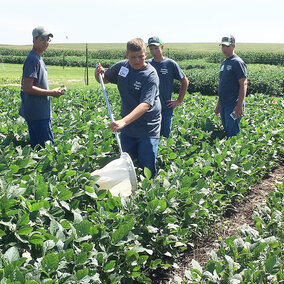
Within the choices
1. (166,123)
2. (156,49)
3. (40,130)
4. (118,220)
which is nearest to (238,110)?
(166,123)

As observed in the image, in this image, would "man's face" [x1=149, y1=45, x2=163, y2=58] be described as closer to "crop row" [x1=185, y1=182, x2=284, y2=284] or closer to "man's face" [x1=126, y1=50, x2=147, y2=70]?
"man's face" [x1=126, y1=50, x2=147, y2=70]

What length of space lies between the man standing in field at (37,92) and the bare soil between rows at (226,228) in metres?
2.48

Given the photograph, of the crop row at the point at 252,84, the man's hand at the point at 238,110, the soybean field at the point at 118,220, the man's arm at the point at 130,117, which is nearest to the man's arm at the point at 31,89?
the soybean field at the point at 118,220

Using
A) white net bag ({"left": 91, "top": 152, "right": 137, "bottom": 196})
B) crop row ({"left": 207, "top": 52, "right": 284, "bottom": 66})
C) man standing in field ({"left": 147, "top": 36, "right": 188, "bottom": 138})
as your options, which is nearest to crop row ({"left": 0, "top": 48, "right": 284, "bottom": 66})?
crop row ({"left": 207, "top": 52, "right": 284, "bottom": 66})

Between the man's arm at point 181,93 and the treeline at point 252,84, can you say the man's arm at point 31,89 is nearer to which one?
the man's arm at point 181,93

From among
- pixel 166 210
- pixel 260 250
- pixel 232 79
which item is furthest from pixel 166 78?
pixel 260 250

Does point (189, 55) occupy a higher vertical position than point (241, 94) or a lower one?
higher

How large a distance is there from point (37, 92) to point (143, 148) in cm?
158

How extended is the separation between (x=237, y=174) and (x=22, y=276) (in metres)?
3.53

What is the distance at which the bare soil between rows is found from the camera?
356 centimetres

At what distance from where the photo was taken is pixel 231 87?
6.25m

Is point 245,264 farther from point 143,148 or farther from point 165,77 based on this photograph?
point 165,77

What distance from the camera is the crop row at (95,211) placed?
93.7 inches

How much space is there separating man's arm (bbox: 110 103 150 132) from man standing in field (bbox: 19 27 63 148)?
1.52m
